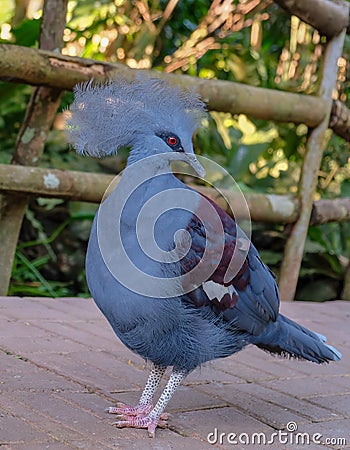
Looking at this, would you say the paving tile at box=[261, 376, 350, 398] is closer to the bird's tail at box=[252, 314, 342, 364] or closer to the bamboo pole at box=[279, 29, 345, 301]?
the bird's tail at box=[252, 314, 342, 364]

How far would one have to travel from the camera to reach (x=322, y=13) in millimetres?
4312

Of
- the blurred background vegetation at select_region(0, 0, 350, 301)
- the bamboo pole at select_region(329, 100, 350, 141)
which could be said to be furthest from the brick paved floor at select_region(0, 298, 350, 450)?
the blurred background vegetation at select_region(0, 0, 350, 301)

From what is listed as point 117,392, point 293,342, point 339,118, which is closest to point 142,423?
point 117,392

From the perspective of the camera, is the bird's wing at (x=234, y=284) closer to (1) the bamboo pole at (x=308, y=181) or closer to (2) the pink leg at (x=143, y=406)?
(2) the pink leg at (x=143, y=406)

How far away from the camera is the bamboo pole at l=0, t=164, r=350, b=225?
11.2ft

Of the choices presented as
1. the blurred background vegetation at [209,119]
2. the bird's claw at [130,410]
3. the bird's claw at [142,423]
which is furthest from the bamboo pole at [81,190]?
the bird's claw at [142,423]

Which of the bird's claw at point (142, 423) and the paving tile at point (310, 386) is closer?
the bird's claw at point (142, 423)

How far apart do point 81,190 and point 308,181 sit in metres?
1.48

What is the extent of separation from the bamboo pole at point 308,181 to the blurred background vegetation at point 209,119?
780 millimetres

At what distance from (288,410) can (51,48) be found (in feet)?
7.50

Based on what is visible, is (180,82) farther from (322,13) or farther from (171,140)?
(171,140)

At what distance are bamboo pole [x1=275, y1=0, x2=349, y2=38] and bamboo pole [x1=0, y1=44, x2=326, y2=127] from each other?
1.44 ft

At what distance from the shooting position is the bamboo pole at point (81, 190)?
11.2ft

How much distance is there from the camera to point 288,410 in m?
2.40
